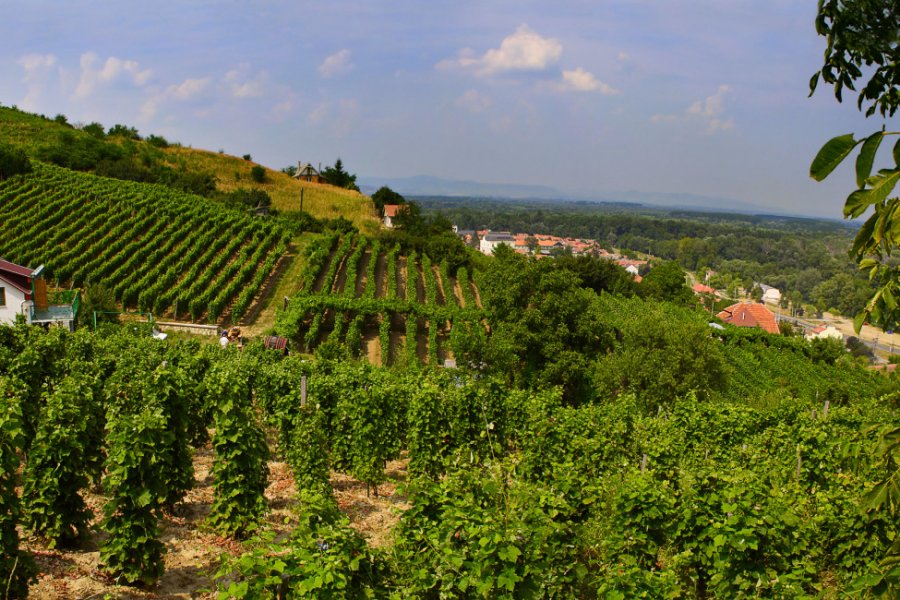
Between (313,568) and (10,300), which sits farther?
(10,300)

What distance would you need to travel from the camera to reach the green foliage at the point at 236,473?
8.92 m

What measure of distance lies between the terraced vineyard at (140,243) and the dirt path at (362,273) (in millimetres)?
Result: 4930

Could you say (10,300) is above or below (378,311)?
above

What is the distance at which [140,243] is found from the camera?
115 feet

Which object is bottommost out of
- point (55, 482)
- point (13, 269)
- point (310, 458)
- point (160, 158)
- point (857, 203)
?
point (310, 458)

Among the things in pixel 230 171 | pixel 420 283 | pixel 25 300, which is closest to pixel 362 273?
pixel 420 283

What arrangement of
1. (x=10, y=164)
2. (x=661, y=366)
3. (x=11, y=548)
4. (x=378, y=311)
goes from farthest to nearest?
(x=10, y=164), (x=378, y=311), (x=661, y=366), (x=11, y=548)

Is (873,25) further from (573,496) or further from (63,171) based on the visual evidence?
(63,171)


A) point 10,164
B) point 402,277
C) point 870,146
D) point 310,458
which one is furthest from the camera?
point 10,164

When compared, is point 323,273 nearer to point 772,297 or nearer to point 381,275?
point 381,275

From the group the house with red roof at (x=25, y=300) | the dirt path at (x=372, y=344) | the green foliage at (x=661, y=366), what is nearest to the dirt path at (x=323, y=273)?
the dirt path at (x=372, y=344)

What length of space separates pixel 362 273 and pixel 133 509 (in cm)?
3077

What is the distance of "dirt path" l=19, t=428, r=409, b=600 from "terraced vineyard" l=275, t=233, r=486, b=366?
14233mm

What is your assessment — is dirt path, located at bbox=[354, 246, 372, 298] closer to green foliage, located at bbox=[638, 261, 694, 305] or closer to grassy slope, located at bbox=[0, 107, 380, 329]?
grassy slope, located at bbox=[0, 107, 380, 329]
